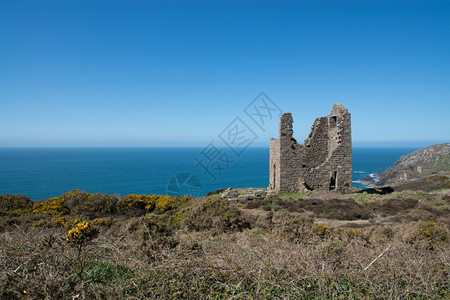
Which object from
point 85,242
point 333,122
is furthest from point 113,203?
point 333,122

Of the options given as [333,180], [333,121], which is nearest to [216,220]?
[333,180]

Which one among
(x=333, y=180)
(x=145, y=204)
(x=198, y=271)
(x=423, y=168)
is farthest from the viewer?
(x=423, y=168)

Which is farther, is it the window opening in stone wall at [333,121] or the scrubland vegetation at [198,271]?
the window opening in stone wall at [333,121]

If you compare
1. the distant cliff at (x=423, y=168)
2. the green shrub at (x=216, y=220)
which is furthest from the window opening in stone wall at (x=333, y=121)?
the distant cliff at (x=423, y=168)

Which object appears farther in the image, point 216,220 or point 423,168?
point 423,168

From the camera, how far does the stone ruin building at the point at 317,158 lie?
56.1 ft

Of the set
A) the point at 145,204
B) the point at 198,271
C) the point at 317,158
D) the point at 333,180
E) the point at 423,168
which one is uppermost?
the point at 317,158

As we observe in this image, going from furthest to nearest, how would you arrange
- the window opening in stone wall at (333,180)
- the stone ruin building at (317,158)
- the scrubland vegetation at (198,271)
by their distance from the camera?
the window opening in stone wall at (333,180) < the stone ruin building at (317,158) < the scrubland vegetation at (198,271)

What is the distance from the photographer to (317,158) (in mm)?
18047

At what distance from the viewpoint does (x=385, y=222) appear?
981cm

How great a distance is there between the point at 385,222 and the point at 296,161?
7967 mm

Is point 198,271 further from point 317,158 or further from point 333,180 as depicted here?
point 333,180

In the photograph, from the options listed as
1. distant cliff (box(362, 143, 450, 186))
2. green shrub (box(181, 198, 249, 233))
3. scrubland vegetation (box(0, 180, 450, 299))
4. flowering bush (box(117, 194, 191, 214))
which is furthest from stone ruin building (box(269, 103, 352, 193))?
distant cliff (box(362, 143, 450, 186))

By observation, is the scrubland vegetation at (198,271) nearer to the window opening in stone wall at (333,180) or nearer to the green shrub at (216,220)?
the green shrub at (216,220)
